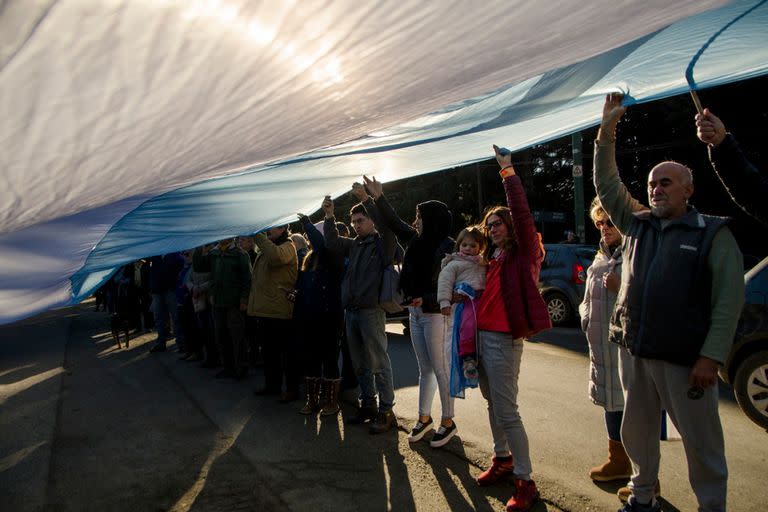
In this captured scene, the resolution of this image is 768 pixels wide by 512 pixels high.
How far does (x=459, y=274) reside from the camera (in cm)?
379

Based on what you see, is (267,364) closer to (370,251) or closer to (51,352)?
(370,251)

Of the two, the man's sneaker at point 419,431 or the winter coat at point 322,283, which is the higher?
the winter coat at point 322,283

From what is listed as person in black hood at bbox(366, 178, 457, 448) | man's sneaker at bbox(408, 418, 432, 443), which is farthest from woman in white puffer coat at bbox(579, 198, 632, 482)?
man's sneaker at bbox(408, 418, 432, 443)

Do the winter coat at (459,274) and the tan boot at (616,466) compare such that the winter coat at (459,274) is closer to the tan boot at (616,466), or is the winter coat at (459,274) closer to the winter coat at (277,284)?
the tan boot at (616,466)

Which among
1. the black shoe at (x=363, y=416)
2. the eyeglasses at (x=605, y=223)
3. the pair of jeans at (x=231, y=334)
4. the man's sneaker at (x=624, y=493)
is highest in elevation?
the eyeglasses at (x=605, y=223)

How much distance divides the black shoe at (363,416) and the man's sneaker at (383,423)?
0.15m

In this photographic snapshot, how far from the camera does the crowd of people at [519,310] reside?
2514mm

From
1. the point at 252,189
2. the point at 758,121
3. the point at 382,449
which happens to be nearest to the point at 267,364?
the point at 382,449

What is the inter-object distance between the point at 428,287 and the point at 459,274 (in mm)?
554

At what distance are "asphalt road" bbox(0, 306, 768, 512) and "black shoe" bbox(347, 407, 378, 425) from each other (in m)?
0.14

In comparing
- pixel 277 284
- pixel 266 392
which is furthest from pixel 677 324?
pixel 266 392

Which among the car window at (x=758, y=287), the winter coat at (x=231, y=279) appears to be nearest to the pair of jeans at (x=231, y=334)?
the winter coat at (x=231, y=279)

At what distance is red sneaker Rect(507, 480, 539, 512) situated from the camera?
3238mm

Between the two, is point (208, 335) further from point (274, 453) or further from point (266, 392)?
point (274, 453)
